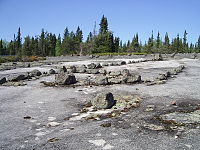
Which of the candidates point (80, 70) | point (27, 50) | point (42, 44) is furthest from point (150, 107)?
point (42, 44)

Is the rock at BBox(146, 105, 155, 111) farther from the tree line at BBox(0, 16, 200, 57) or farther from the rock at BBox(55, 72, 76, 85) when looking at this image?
the tree line at BBox(0, 16, 200, 57)

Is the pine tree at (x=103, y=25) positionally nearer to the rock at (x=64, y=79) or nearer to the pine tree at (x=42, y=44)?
the pine tree at (x=42, y=44)

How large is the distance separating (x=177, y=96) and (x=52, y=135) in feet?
16.9

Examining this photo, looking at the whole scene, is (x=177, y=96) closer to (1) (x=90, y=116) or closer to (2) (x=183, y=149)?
(1) (x=90, y=116)

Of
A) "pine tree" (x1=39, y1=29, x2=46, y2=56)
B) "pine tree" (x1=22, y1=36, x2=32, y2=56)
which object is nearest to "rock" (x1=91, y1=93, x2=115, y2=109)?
"pine tree" (x1=22, y1=36, x2=32, y2=56)

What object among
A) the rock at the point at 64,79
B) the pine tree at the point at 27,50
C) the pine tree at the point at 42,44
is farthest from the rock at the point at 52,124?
the pine tree at the point at 42,44

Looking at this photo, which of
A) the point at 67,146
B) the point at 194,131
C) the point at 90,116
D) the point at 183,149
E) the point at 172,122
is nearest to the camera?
the point at 183,149

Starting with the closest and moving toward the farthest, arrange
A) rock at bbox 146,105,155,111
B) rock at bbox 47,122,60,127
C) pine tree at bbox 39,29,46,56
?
rock at bbox 47,122,60,127 < rock at bbox 146,105,155,111 < pine tree at bbox 39,29,46,56

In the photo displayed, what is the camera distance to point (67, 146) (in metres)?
4.03

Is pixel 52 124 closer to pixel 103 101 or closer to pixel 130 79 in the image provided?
pixel 103 101

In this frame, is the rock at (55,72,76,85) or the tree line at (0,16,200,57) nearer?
the rock at (55,72,76,85)

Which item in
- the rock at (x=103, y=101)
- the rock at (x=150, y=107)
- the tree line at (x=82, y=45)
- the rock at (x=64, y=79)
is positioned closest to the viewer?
the rock at (x=150, y=107)

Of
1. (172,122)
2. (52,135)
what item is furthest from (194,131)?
(52,135)

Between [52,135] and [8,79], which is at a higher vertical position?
[8,79]
